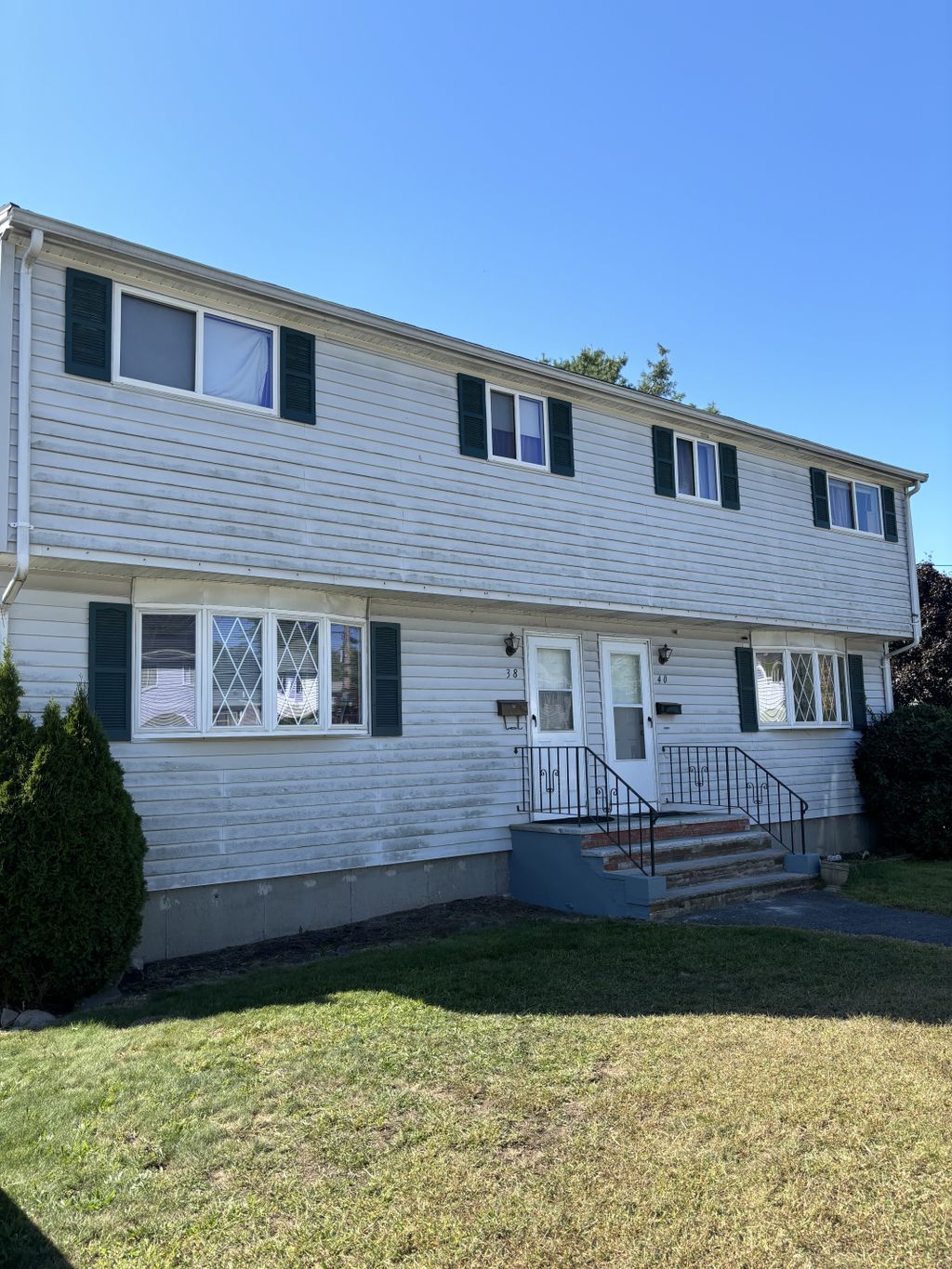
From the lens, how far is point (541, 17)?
36.6ft

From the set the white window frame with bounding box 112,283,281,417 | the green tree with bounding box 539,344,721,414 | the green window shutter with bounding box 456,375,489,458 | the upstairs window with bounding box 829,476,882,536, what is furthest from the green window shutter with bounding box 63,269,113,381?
the green tree with bounding box 539,344,721,414

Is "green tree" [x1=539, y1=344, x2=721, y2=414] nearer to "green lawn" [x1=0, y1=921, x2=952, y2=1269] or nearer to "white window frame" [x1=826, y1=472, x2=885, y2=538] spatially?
"white window frame" [x1=826, y1=472, x2=885, y2=538]

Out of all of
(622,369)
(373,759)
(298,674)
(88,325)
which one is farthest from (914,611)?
(622,369)

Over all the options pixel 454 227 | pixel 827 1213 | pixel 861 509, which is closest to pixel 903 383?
pixel 861 509

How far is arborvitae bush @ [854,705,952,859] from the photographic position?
44.0 feet

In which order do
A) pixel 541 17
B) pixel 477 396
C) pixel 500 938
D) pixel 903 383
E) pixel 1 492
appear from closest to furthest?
pixel 1 492, pixel 500 938, pixel 477 396, pixel 541 17, pixel 903 383

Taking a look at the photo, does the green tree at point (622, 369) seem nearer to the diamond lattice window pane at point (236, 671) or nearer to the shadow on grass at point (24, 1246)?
the diamond lattice window pane at point (236, 671)

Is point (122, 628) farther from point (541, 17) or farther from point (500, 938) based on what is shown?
point (541, 17)

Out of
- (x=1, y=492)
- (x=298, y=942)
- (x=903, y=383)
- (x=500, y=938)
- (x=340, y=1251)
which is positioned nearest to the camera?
(x=340, y=1251)

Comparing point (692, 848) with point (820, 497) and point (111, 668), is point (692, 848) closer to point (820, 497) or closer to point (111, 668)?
point (111, 668)

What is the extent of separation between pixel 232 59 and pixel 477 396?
15.6 feet

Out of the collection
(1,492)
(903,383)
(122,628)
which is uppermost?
(903,383)

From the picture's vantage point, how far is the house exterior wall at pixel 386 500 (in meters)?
7.48

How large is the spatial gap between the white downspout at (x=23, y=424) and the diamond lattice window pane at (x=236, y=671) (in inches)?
67.7
